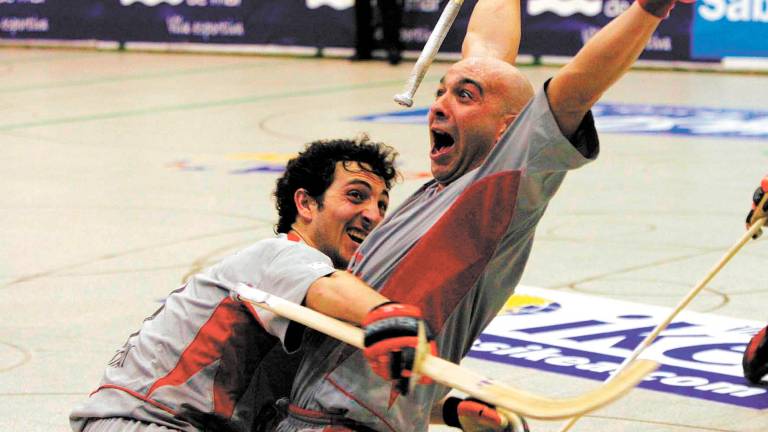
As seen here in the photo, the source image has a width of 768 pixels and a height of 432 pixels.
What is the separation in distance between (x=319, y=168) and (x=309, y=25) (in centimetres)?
1790

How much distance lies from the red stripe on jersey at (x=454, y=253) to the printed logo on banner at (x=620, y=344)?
254 cm

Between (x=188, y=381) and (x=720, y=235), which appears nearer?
(x=188, y=381)

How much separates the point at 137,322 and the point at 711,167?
6.17 metres

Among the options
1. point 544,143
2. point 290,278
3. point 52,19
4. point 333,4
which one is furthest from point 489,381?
point 52,19

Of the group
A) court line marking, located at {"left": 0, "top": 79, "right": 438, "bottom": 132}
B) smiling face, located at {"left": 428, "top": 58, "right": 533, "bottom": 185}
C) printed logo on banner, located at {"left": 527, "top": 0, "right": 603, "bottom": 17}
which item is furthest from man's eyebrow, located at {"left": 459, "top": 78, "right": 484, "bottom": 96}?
printed logo on banner, located at {"left": 527, "top": 0, "right": 603, "bottom": 17}

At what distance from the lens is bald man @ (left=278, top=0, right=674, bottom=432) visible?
328 centimetres

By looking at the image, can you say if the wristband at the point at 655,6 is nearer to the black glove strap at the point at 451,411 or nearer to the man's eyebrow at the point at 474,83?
A: the man's eyebrow at the point at 474,83

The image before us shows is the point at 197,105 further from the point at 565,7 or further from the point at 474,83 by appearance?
the point at 474,83

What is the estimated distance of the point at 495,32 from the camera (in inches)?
182

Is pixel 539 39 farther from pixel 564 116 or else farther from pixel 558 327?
pixel 564 116

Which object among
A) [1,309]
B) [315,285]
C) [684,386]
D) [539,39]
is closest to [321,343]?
[315,285]

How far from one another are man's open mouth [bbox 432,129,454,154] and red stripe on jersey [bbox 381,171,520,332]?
260 millimetres

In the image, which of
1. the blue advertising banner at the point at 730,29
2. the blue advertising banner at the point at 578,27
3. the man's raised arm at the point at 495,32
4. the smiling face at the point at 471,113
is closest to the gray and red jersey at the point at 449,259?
the smiling face at the point at 471,113

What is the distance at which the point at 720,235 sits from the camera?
881 cm
